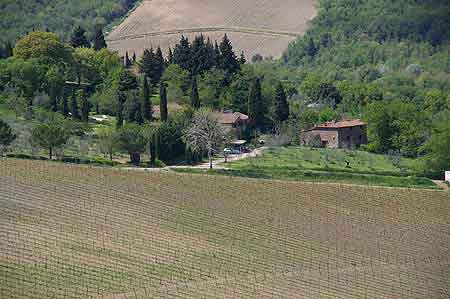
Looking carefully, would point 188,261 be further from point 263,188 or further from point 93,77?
point 93,77

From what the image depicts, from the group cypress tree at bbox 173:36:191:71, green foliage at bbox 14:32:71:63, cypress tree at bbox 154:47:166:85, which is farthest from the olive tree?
cypress tree at bbox 173:36:191:71

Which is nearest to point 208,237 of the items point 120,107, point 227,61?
point 120,107

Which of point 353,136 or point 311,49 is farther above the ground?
point 311,49

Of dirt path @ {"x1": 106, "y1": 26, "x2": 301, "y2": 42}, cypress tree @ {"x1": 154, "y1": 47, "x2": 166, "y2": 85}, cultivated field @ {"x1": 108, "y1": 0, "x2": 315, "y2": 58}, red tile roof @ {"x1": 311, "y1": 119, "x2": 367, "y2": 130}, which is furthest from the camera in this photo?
dirt path @ {"x1": 106, "y1": 26, "x2": 301, "y2": 42}

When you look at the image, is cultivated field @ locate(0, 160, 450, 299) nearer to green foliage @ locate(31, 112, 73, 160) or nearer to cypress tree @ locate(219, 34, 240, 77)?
green foliage @ locate(31, 112, 73, 160)

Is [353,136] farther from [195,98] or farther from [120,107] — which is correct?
[120,107]
